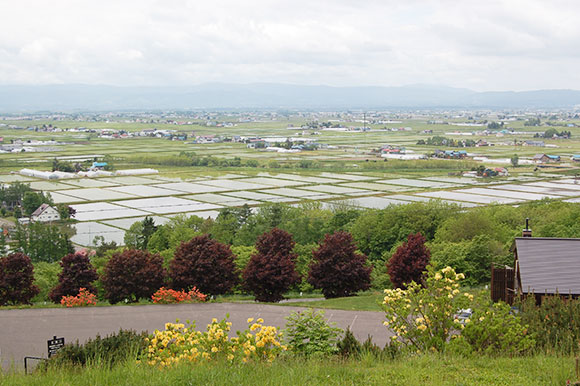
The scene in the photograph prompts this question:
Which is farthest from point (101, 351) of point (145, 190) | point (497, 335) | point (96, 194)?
point (145, 190)

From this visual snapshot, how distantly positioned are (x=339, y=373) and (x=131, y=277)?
16730mm

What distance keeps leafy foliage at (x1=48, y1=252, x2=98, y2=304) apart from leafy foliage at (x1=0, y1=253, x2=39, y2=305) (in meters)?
0.95

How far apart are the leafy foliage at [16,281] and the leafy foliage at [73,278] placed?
948mm

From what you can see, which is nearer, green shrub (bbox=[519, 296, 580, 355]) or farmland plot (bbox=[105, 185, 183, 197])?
green shrub (bbox=[519, 296, 580, 355])

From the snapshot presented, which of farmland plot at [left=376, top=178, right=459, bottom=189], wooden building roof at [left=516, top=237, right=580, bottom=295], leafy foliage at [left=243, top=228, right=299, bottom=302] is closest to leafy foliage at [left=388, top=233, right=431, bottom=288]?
leafy foliage at [left=243, top=228, right=299, bottom=302]

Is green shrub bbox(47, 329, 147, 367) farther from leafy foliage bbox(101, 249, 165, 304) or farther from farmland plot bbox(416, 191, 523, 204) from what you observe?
farmland plot bbox(416, 191, 523, 204)

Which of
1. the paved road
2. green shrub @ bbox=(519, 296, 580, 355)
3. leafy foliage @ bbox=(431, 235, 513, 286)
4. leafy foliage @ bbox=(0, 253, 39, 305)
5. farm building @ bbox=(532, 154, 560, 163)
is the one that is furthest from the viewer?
farm building @ bbox=(532, 154, 560, 163)

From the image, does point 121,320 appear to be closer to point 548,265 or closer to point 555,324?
point 548,265

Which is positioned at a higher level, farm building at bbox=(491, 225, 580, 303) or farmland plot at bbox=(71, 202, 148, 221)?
farm building at bbox=(491, 225, 580, 303)

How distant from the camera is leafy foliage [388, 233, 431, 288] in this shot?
25.2 metres

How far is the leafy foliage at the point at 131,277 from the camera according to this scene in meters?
24.1

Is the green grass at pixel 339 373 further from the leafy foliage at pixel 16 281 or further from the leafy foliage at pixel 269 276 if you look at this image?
the leafy foliage at pixel 16 281

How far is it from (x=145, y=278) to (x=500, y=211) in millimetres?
23995

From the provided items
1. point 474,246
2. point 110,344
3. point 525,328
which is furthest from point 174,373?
point 474,246
